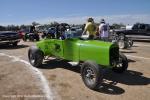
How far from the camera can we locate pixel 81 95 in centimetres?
742

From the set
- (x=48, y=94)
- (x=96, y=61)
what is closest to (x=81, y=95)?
(x=48, y=94)

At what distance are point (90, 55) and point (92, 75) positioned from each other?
815 mm

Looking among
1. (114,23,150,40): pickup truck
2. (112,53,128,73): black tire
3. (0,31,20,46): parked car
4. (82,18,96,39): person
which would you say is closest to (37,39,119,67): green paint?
(112,53,128,73): black tire

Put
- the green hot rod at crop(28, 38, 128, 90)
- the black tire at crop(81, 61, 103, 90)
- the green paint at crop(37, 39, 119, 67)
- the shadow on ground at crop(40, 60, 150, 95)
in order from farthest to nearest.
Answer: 1. the green paint at crop(37, 39, 119, 67)
2. the green hot rod at crop(28, 38, 128, 90)
3. the shadow on ground at crop(40, 60, 150, 95)
4. the black tire at crop(81, 61, 103, 90)

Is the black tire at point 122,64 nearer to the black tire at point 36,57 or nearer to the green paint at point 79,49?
the green paint at point 79,49

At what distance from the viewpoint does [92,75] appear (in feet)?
26.6

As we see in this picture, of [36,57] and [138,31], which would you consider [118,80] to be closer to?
[36,57]

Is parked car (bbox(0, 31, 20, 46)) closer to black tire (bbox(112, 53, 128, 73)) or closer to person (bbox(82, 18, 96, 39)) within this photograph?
person (bbox(82, 18, 96, 39))

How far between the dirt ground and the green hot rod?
37 cm

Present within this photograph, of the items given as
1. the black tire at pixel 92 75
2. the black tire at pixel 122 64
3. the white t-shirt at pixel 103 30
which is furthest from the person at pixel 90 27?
the white t-shirt at pixel 103 30

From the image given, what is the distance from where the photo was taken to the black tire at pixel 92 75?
25.3ft

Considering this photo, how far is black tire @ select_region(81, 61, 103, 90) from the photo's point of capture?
771 centimetres

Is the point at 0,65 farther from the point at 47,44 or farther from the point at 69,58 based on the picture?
the point at 69,58

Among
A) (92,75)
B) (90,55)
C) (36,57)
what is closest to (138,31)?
(36,57)
